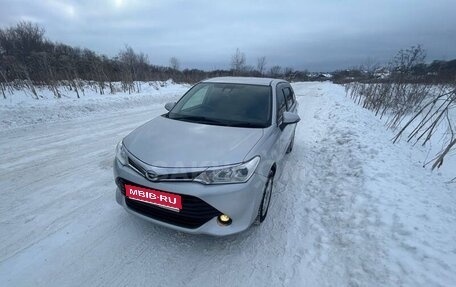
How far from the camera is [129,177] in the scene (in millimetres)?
2551

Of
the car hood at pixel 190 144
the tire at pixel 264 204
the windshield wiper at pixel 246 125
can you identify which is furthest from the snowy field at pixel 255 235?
the windshield wiper at pixel 246 125

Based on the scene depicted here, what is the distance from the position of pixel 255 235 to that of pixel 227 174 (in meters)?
0.90

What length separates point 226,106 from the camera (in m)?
3.70

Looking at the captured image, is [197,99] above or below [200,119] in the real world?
above

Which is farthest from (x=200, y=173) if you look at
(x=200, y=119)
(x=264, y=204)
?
(x=200, y=119)

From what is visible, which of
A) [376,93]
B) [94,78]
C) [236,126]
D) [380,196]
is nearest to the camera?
[236,126]

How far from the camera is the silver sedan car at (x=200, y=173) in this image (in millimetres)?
2336

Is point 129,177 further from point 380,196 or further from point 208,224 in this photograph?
point 380,196

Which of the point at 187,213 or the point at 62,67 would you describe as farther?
the point at 62,67

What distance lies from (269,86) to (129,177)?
2.58 meters

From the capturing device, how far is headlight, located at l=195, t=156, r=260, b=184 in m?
2.35

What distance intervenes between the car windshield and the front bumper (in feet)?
3.53

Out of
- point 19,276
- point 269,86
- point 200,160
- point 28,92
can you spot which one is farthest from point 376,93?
point 28,92

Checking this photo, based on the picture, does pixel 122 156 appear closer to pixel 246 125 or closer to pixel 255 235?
pixel 246 125
